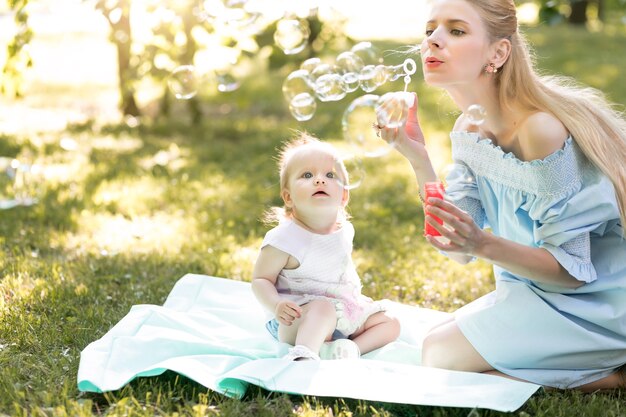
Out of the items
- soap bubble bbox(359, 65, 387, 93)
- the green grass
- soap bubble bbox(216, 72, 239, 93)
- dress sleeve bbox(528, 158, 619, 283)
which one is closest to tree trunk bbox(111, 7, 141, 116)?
the green grass

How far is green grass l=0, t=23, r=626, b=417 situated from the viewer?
260cm

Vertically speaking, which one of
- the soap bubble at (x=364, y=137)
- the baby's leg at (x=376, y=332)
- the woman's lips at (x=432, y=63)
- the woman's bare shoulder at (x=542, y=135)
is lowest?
the baby's leg at (x=376, y=332)

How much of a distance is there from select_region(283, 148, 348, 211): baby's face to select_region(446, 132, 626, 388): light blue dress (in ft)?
1.72

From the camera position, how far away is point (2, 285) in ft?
11.5

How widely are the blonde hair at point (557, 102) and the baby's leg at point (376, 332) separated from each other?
87 centimetres

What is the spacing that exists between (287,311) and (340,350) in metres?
0.26

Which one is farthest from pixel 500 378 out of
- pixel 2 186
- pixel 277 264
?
pixel 2 186

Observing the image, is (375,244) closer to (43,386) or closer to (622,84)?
(43,386)

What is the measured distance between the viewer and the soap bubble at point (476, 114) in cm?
280

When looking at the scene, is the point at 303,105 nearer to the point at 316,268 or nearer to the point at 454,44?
the point at 316,268

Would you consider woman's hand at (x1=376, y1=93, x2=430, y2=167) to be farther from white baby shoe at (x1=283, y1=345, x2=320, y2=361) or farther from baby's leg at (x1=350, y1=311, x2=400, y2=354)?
white baby shoe at (x1=283, y1=345, x2=320, y2=361)

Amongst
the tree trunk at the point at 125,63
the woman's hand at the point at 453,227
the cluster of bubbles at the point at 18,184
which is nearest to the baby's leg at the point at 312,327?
the woman's hand at the point at 453,227

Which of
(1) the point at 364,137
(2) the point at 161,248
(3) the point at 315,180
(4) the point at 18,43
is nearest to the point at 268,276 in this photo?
(3) the point at 315,180

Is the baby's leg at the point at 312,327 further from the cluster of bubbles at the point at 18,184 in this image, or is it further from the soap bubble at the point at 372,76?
the cluster of bubbles at the point at 18,184
